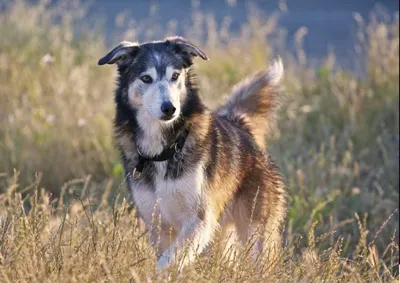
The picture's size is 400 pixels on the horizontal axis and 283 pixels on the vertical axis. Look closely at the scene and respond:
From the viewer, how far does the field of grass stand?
3.77 m

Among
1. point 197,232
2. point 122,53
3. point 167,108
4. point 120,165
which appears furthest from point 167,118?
point 120,165

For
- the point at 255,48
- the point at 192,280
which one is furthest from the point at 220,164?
the point at 255,48

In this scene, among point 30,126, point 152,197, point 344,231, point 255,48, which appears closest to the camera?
point 152,197

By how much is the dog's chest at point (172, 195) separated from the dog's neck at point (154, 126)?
162 mm

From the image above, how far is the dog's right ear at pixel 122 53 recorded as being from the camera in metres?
4.58

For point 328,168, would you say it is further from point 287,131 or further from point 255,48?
point 255,48

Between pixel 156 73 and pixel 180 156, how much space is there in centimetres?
49

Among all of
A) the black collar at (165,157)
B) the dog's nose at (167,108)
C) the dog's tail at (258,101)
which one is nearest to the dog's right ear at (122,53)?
the dog's nose at (167,108)

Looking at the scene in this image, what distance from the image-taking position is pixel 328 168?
6.71 metres

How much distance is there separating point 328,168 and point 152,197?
2.59 metres

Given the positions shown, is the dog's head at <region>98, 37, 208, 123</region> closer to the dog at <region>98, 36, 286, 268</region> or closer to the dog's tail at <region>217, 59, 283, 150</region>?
the dog at <region>98, 36, 286, 268</region>

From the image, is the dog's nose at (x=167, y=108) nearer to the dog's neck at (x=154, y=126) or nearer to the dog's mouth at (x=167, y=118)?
the dog's mouth at (x=167, y=118)

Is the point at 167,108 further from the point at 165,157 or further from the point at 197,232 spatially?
the point at 197,232

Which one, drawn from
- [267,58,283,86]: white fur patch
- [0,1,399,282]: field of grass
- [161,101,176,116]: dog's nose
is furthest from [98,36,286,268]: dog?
[267,58,283,86]: white fur patch
